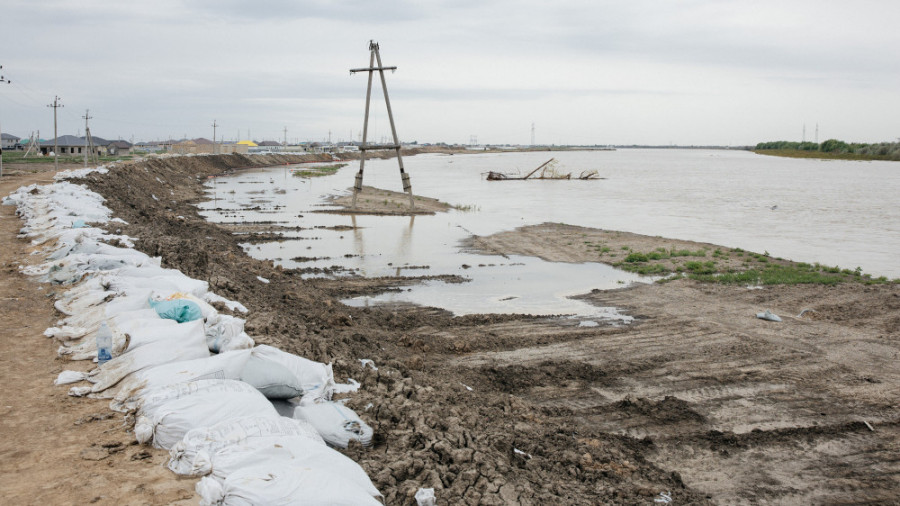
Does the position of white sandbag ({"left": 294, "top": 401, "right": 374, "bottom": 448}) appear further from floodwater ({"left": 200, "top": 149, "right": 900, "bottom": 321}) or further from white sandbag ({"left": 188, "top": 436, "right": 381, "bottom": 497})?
floodwater ({"left": 200, "top": 149, "right": 900, "bottom": 321})

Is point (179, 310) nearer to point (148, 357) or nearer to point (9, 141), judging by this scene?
point (148, 357)

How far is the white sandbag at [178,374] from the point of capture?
4578 millimetres

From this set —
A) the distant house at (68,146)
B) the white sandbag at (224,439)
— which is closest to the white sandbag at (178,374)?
the white sandbag at (224,439)

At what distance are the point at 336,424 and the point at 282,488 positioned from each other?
1.31 m

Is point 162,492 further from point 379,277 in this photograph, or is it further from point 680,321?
point 379,277

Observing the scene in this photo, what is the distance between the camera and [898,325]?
963 centimetres

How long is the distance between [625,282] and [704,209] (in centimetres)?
2030

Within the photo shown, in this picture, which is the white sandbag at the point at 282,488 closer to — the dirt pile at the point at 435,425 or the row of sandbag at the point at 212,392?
the row of sandbag at the point at 212,392

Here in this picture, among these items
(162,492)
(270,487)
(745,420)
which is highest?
(270,487)

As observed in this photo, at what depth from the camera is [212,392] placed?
4215 mm

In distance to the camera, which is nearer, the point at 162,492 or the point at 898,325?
the point at 162,492

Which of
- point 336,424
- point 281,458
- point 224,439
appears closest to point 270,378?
point 336,424

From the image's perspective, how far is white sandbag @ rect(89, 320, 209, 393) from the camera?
4.93 m

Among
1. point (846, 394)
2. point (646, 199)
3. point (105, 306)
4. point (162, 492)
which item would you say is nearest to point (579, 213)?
point (646, 199)
